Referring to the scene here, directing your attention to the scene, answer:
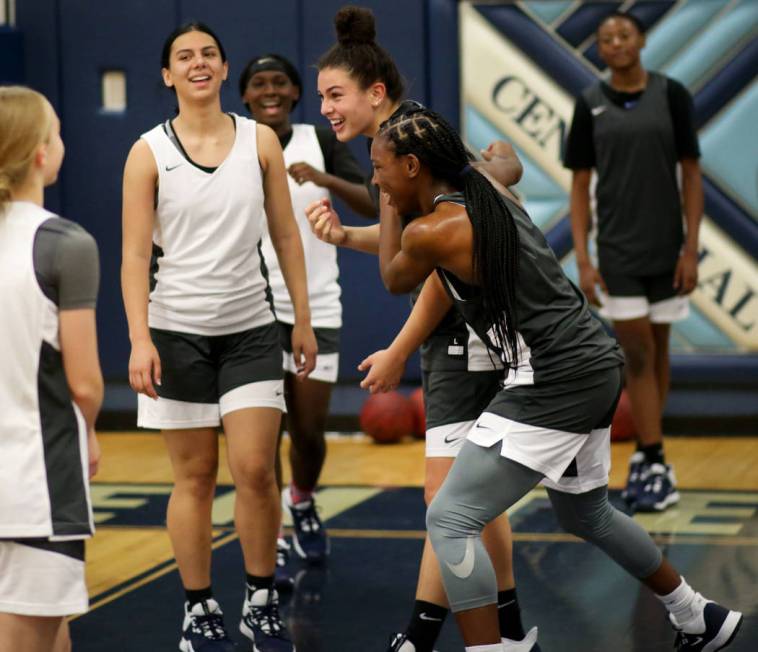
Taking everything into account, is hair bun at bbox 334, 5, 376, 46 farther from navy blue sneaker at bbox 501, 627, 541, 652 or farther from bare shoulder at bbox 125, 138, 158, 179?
navy blue sneaker at bbox 501, 627, 541, 652

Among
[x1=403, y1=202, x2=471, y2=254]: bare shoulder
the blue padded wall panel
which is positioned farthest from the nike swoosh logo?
the blue padded wall panel

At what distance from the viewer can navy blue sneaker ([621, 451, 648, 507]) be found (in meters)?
6.04

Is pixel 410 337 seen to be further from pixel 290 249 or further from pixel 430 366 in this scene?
pixel 290 249

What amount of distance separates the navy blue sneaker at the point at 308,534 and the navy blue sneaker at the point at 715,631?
1761 millimetres

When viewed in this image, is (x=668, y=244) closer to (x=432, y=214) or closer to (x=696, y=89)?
(x=696, y=89)

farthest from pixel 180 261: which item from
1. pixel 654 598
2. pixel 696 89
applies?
pixel 696 89

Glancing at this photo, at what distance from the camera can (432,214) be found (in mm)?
3371

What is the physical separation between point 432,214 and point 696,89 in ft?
16.2

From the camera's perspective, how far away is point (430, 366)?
3951 millimetres

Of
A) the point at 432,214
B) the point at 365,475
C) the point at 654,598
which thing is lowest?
the point at 365,475

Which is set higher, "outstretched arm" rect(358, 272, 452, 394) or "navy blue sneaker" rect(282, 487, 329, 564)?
"outstretched arm" rect(358, 272, 452, 394)

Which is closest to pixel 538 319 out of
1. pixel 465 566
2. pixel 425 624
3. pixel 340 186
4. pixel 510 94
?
pixel 465 566

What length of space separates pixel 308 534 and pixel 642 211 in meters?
2.08

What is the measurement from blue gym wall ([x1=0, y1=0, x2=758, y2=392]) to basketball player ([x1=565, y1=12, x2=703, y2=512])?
1843 mm
